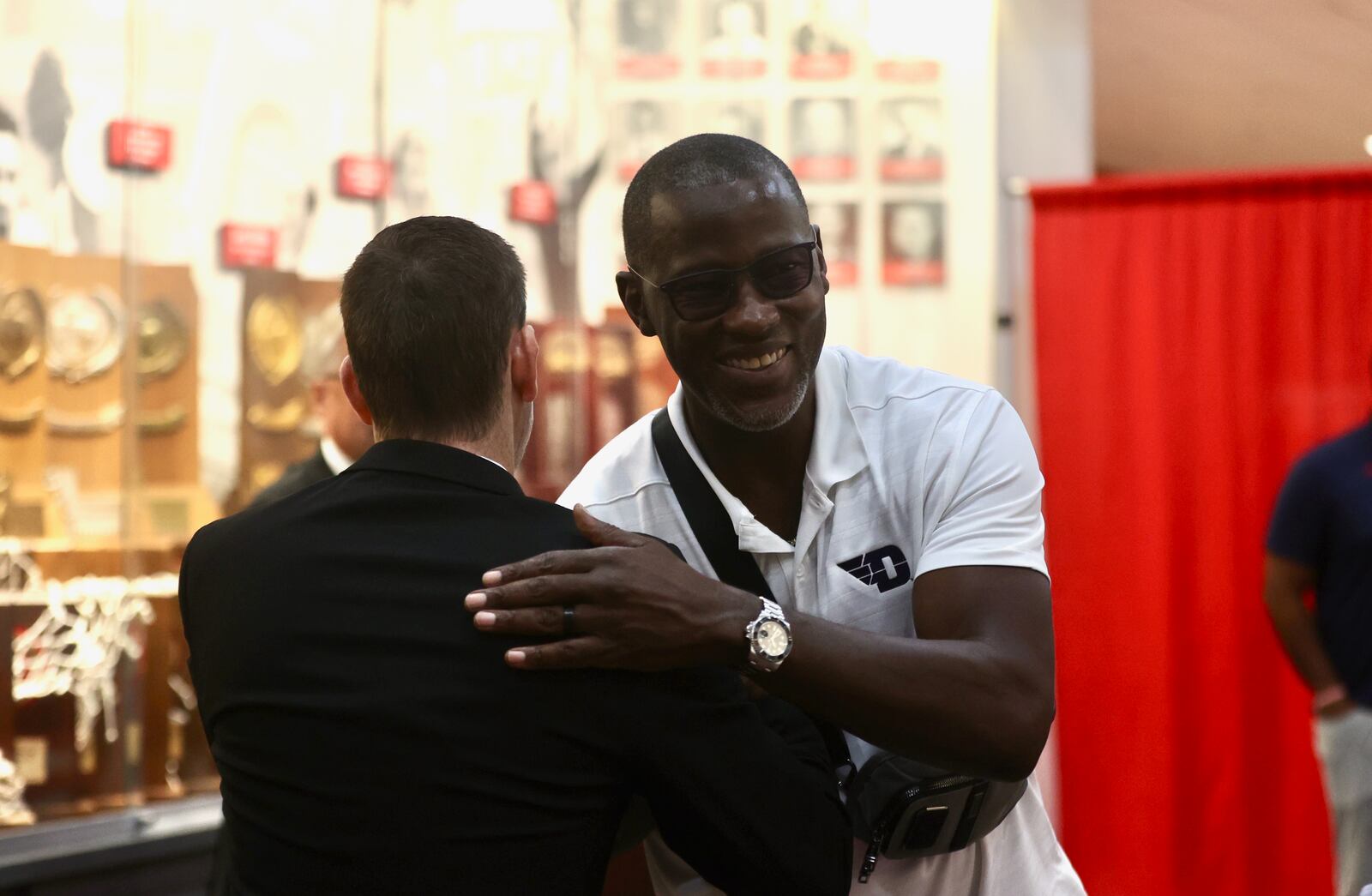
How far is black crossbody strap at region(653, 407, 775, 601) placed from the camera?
1.83 m

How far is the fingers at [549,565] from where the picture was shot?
1.36 metres

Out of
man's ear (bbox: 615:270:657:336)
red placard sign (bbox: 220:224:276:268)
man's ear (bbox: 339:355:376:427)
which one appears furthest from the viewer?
red placard sign (bbox: 220:224:276:268)

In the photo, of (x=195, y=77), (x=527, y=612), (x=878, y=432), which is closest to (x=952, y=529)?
(x=878, y=432)

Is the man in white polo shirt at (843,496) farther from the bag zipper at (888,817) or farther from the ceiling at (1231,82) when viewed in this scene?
the ceiling at (1231,82)

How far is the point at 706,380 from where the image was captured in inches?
74.4

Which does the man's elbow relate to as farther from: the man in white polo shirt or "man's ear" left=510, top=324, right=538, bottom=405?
"man's ear" left=510, top=324, right=538, bottom=405

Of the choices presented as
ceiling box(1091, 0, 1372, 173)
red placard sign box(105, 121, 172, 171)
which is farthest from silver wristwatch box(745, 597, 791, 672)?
ceiling box(1091, 0, 1372, 173)

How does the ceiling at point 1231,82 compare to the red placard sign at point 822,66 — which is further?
the ceiling at point 1231,82

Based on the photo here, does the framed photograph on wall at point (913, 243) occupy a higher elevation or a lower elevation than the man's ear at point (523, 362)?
higher

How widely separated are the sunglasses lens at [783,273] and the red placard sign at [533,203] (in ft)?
10.3

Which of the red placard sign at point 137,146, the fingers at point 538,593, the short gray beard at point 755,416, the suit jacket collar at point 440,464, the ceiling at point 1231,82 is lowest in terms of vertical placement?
the fingers at point 538,593

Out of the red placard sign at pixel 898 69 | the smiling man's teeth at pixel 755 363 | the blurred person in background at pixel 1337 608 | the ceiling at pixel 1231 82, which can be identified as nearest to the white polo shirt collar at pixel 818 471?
the smiling man's teeth at pixel 755 363

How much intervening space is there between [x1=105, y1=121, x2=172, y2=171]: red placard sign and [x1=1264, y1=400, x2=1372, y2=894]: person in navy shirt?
328 centimetres

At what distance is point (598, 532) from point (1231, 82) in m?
6.84
